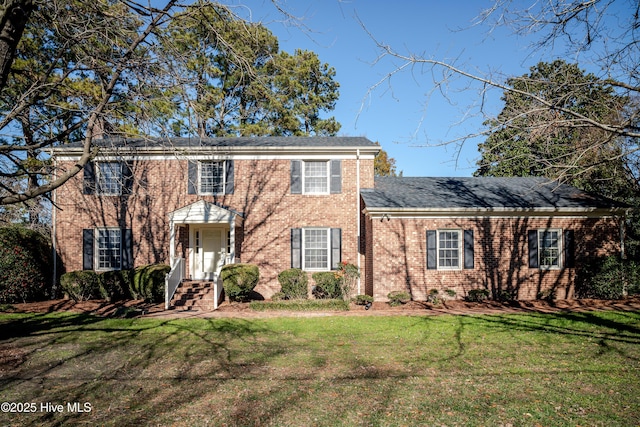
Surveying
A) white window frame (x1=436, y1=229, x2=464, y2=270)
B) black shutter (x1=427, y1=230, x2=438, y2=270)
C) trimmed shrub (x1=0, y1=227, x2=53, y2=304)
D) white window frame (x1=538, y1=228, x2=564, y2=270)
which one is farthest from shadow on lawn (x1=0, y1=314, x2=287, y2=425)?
white window frame (x1=538, y1=228, x2=564, y2=270)

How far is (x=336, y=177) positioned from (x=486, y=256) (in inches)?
255

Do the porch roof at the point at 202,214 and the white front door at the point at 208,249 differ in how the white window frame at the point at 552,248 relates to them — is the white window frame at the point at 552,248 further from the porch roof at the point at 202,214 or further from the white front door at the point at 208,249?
the white front door at the point at 208,249

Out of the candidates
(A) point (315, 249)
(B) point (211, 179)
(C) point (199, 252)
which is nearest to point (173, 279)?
(C) point (199, 252)

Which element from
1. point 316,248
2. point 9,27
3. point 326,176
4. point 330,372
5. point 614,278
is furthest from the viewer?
point 326,176

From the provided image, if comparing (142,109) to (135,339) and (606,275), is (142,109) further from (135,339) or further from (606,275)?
(606,275)

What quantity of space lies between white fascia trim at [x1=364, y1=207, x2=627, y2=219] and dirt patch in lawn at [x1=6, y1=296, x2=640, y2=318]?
3148 mm

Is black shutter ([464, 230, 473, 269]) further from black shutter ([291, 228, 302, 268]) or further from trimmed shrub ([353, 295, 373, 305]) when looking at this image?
black shutter ([291, 228, 302, 268])

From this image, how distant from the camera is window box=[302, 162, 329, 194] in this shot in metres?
15.8

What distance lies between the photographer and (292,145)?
1578 centimetres

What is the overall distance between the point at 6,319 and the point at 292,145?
1081cm

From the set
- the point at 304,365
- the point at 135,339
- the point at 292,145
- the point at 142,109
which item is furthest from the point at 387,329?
the point at 292,145

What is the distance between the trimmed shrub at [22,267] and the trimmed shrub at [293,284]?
30.1ft

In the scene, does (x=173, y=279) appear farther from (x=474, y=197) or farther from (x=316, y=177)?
(x=474, y=197)

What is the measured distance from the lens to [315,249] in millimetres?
15492
